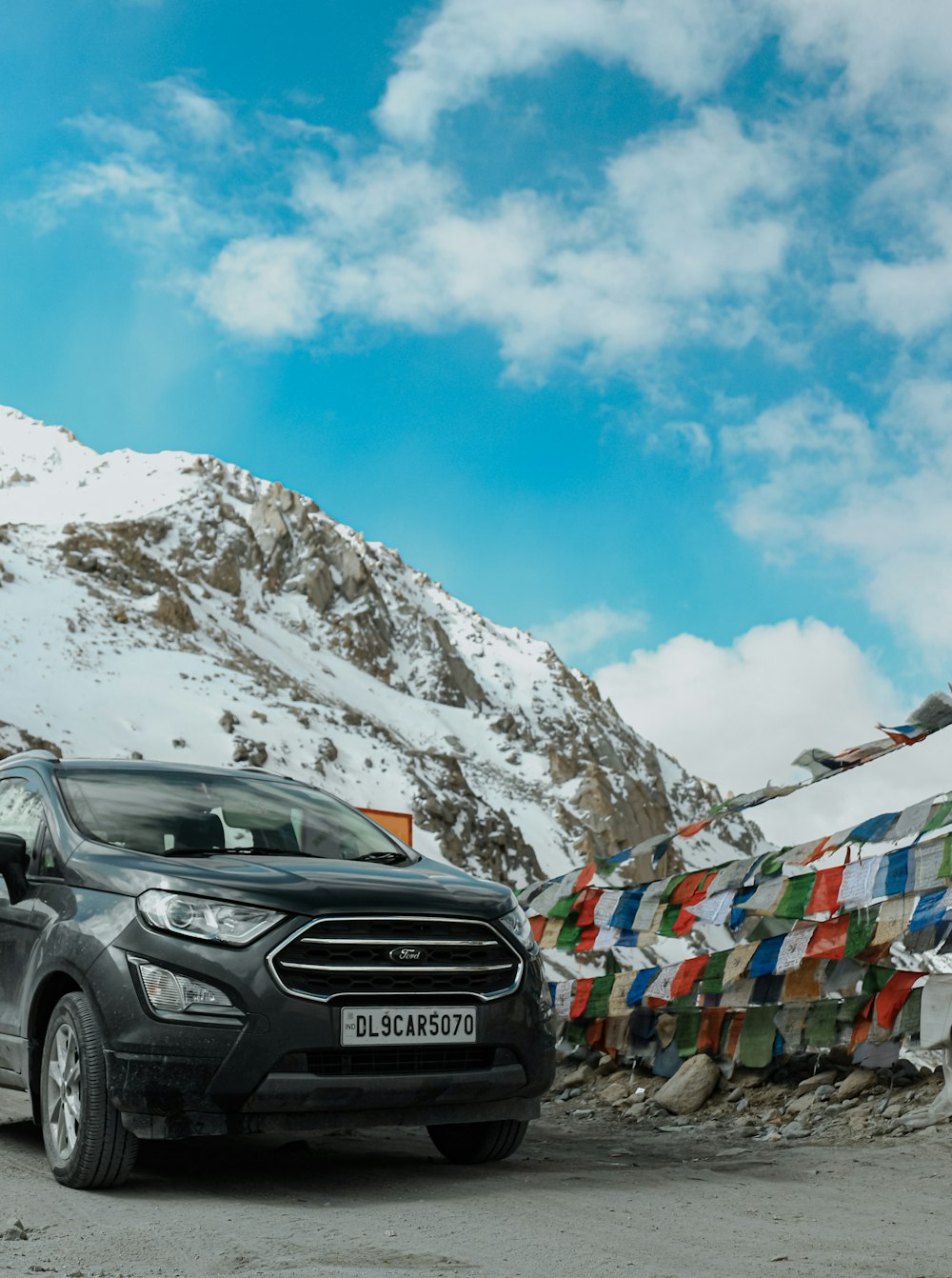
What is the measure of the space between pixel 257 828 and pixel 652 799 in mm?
101696

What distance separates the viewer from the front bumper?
14.5ft

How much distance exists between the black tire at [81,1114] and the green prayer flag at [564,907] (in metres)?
4.71

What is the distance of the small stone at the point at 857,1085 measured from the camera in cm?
683

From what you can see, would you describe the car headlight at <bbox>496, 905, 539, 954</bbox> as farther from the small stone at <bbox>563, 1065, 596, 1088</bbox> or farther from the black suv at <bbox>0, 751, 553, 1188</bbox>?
the small stone at <bbox>563, 1065, 596, 1088</bbox>

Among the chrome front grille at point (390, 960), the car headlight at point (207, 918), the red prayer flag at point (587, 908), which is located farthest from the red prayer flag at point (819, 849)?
the car headlight at point (207, 918)

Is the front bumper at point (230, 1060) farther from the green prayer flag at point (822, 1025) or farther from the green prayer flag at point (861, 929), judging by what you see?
the green prayer flag at point (822, 1025)

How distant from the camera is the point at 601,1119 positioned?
7.73m

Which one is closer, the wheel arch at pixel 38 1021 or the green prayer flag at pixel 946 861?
the wheel arch at pixel 38 1021

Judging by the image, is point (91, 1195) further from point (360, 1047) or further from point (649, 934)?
point (649, 934)

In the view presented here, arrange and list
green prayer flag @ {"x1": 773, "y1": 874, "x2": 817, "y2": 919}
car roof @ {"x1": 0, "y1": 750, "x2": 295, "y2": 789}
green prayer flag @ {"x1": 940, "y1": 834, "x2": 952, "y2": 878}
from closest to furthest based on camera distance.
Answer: car roof @ {"x1": 0, "y1": 750, "x2": 295, "y2": 789}
green prayer flag @ {"x1": 940, "y1": 834, "x2": 952, "y2": 878}
green prayer flag @ {"x1": 773, "y1": 874, "x2": 817, "y2": 919}

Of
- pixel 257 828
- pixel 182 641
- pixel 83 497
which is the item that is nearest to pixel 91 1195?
pixel 257 828

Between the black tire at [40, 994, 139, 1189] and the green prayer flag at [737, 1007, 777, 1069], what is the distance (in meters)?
3.92

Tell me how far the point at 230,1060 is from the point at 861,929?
362cm

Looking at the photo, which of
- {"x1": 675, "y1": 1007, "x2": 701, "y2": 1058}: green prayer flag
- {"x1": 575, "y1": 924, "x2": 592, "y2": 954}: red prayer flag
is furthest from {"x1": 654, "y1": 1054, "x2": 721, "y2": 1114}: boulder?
{"x1": 575, "y1": 924, "x2": 592, "y2": 954}: red prayer flag
